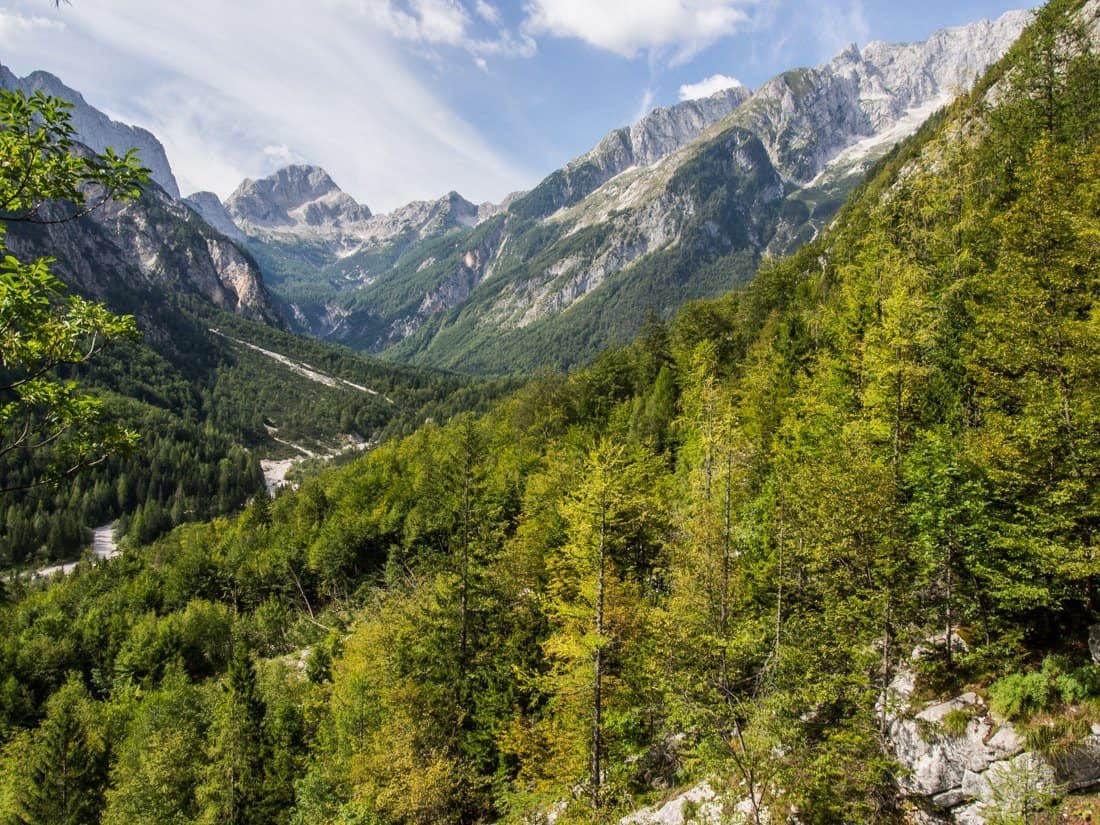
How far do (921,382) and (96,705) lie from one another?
74.4m

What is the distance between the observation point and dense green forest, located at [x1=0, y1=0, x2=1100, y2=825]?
602 inches

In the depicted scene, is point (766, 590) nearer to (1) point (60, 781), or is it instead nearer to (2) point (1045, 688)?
(2) point (1045, 688)

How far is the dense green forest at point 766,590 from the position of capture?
1529 cm

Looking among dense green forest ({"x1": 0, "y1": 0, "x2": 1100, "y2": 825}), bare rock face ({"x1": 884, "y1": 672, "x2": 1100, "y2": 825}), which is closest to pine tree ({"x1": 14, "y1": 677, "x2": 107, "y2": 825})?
dense green forest ({"x1": 0, "y1": 0, "x2": 1100, "y2": 825})

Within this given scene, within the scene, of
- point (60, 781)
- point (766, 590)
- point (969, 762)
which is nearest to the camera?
point (969, 762)

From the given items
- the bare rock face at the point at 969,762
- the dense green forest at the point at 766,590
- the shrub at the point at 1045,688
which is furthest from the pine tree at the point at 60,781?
the shrub at the point at 1045,688

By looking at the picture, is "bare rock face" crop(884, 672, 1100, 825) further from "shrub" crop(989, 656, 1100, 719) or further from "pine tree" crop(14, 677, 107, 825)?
"pine tree" crop(14, 677, 107, 825)

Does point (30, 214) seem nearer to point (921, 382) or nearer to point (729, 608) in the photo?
point (729, 608)

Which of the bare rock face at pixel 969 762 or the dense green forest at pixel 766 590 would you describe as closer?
the bare rock face at pixel 969 762

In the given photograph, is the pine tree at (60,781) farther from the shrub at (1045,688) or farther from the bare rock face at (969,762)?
the shrub at (1045,688)

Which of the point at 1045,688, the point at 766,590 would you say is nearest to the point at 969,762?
the point at 1045,688

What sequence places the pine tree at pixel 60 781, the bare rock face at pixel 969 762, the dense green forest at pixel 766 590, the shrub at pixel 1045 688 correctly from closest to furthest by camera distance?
1. the bare rock face at pixel 969 762
2. the shrub at pixel 1045 688
3. the dense green forest at pixel 766 590
4. the pine tree at pixel 60 781

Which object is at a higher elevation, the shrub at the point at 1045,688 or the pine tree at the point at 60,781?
the shrub at the point at 1045,688

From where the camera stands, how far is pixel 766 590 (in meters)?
22.6
